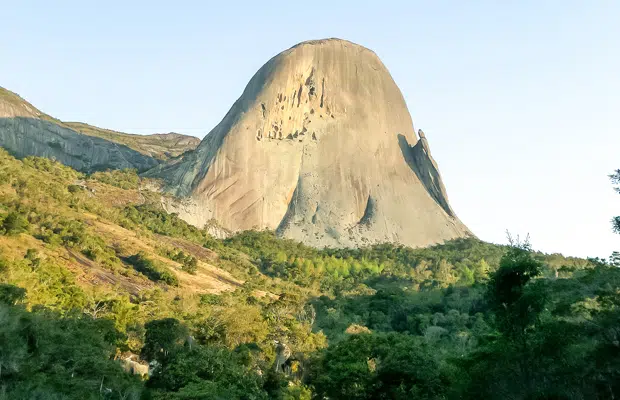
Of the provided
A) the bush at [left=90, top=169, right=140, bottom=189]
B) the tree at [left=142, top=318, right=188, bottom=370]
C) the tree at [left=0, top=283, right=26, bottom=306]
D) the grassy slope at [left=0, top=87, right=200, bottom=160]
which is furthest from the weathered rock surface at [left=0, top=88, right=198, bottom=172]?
the tree at [left=142, top=318, right=188, bottom=370]

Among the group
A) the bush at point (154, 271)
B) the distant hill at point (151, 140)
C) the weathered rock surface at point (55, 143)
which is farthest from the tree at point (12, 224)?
the distant hill at point (151, 140)

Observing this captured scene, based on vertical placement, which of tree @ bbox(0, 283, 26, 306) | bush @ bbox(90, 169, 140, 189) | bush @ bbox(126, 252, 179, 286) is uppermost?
bush @ bbox(90, 169, 140, 189)

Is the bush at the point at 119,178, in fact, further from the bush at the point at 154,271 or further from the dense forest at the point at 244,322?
the bush at the point at 154,271

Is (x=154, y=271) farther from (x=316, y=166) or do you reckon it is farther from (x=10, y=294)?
(x=316, y=166)

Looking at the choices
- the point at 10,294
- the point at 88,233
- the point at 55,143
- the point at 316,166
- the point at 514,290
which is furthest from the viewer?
the point at 55,143

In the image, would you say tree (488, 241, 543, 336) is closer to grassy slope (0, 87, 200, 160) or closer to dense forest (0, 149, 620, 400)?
dense forest (0, 149, 620, 400)

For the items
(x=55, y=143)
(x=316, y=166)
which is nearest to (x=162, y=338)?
(x=316, y=166)
